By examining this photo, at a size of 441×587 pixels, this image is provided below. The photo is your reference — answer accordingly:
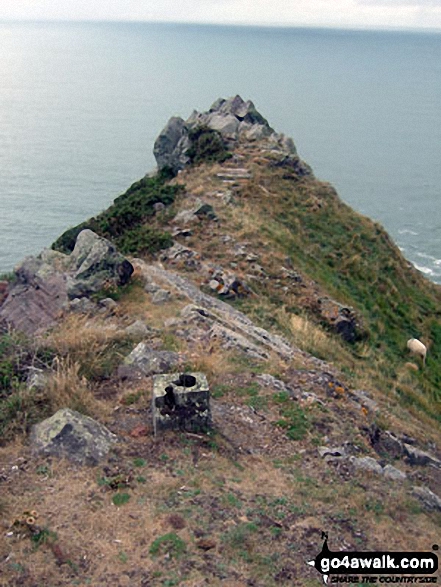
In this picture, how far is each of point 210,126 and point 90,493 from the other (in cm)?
3517

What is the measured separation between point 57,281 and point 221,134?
2356 cm

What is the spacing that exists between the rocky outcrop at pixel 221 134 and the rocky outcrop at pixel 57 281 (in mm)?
18672

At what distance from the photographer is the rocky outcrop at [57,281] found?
16.9m

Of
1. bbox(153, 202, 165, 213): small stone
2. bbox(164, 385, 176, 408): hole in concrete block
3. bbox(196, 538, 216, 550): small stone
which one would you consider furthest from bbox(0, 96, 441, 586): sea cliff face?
bbox(153, 202, 165, 213): small stone

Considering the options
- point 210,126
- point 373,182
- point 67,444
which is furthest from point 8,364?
point 373,182

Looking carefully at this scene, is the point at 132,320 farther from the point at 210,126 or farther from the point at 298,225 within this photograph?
the point at 210,126

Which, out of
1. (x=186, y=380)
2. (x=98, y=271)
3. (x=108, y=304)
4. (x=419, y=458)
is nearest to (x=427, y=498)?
(x=419, y=458)

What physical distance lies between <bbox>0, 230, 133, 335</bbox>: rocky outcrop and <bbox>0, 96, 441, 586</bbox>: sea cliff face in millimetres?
64

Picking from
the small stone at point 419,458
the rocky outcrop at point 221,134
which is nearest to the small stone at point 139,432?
the small stone at point 419,458

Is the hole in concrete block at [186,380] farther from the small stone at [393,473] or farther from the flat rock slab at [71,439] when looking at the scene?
the small stone at [393,473]

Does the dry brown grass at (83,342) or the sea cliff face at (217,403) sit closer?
the sea cliff face at (217,403)

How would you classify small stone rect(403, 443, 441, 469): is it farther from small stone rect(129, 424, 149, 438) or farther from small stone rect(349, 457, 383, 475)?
small stone rect(129, 424, 149, 438)

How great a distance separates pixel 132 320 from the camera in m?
15.2

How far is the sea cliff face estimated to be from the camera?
7984 mm
